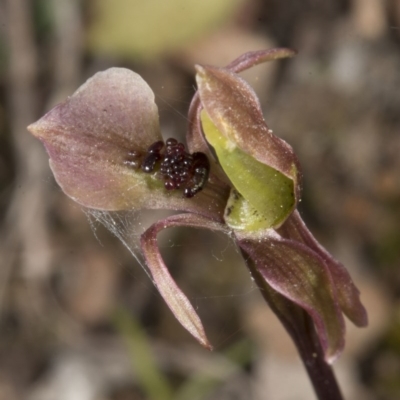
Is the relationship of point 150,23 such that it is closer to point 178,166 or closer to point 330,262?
point 178,166

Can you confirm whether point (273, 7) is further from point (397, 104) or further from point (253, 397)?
point (253, 397)

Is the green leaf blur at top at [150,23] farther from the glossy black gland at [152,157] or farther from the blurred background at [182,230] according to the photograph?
the glossy black gland at [152,157]

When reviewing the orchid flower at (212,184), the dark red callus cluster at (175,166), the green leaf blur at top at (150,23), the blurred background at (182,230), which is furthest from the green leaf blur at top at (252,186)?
the green leaf blur at top at (150,23)

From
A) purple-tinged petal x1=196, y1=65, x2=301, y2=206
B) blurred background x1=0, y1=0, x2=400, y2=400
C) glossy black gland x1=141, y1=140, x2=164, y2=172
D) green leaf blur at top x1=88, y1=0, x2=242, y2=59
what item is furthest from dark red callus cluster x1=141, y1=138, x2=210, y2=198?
green leaf blur at top x1=88, y1=0, x2=242, y2=59

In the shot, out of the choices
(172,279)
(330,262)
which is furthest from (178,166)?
(330,262)

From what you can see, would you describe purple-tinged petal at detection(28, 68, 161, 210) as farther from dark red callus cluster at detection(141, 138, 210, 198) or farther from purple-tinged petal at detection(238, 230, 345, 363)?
purple-tinged petal at detection(238, 230, 345, 363)

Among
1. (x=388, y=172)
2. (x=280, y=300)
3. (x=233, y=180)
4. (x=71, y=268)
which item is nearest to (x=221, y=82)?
(x=233, y=180)
